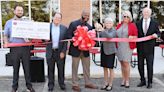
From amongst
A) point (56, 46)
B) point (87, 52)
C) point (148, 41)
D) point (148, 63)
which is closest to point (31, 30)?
point (56, 46)

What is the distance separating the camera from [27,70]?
8.32 metres

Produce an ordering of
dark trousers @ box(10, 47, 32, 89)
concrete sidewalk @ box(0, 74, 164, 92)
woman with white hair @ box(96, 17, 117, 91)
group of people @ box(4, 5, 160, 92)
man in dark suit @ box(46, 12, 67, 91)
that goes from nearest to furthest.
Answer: dark trousers @ box(10, 47, 32, 89)
group of people @ box(4, 5, 160, 92)
man in dark suit @ box(46, 12, 67, 91)
woman with white hair @ box(96, 17, 117, 91)
concrete sidewalk @ box(0, 74, 164, 92)

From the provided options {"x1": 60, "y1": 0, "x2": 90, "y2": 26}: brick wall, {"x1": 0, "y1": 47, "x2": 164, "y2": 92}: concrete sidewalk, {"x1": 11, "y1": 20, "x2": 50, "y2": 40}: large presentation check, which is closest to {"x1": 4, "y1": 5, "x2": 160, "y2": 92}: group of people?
{"x1": 11, "y1": 20, "x2": 50, "y2": 40}: large presentation check

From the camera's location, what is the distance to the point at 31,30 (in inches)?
337

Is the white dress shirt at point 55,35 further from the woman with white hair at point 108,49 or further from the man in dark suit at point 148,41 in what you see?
the man in dark suit at point 148,41

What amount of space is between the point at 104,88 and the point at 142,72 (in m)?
1.06

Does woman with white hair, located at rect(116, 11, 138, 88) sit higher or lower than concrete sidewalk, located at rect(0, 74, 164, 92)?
higher

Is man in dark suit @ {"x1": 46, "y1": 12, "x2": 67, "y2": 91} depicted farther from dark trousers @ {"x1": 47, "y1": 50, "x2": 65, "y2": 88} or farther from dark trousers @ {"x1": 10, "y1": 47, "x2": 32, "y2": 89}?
dark trousers @ {"x1": 10, "y1": 47, "x2": 32, "y2": 89}

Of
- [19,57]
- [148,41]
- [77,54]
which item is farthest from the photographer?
[148,41]

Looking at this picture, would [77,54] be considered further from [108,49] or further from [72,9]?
[72,9]

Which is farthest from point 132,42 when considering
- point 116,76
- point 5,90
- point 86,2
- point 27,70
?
point 86,2

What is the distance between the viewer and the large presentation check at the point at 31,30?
8170 millimetres

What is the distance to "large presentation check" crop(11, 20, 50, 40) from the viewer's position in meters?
8.17

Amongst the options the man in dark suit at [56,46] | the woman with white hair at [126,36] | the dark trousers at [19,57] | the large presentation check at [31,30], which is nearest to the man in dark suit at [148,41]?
the woman with white hair at [126,36]
